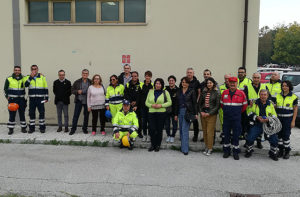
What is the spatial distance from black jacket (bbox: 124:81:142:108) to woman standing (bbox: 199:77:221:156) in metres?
1.67

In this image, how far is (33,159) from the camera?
6145 millimetres

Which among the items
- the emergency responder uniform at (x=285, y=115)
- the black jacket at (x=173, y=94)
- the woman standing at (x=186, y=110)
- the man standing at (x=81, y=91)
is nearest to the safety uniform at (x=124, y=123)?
the black jacket at (x=173, y=94)

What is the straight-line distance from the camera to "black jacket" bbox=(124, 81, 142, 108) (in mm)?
7480

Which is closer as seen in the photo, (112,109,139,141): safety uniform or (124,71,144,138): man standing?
(112,109,139,141): safety uniform

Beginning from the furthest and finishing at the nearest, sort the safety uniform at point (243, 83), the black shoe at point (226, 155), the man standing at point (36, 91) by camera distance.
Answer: the man standing at point (36, 91), the safety uniform at point (243, 83), the black shoe at point (226, 155)

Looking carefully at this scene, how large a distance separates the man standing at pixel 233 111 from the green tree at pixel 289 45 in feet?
149

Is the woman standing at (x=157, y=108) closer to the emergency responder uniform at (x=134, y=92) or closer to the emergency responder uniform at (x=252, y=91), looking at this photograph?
the emergency responder uniform at (x=134, y=92)

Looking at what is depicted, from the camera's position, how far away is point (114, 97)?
7.72 metres

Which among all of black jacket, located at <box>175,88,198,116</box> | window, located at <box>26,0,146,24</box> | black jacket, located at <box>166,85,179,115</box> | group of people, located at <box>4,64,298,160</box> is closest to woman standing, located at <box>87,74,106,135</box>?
group of people, located at <box>4,64,298,160</box>

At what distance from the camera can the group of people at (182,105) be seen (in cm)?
634

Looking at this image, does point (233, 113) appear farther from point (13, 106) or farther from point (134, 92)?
point (13, 106)

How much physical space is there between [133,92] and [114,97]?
0.58 metres

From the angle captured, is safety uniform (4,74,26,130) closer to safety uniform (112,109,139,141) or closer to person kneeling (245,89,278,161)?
safety uniform (112,109,139,141)

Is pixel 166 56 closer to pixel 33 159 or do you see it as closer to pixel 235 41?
pixel 235 41
